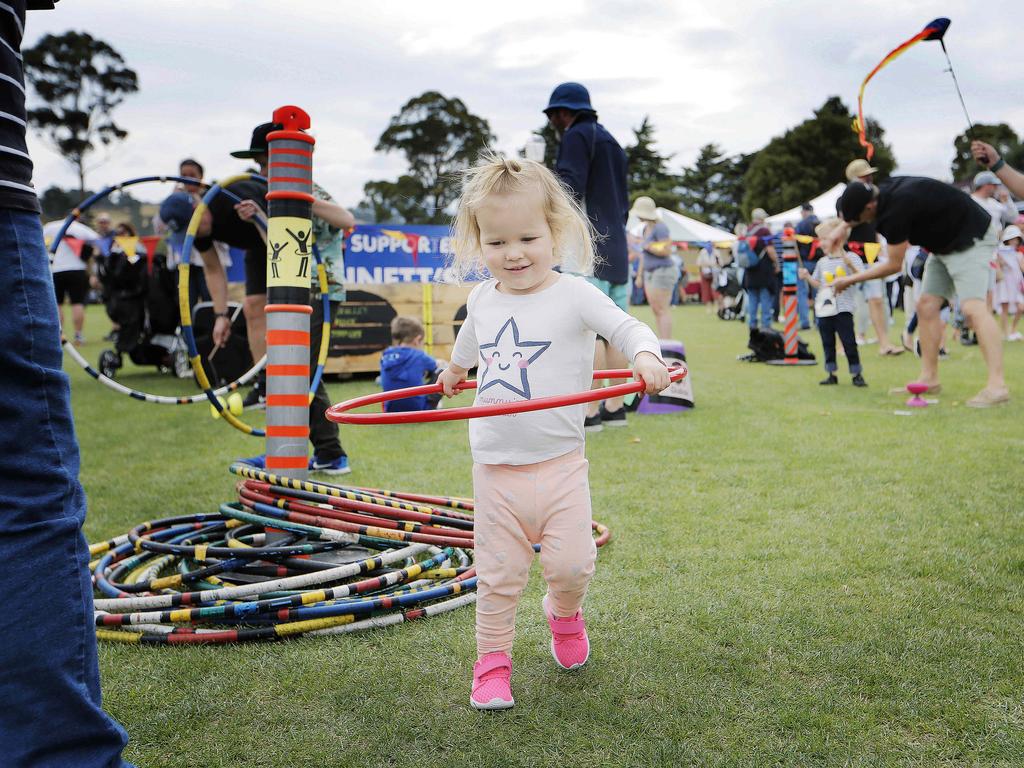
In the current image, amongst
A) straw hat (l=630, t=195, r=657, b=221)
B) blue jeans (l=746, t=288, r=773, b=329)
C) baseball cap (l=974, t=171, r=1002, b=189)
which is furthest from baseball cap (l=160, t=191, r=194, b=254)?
baseball cap (l=974, t=171, r=1002, b=189)

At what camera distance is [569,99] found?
592 centimetres

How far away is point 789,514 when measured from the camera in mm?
3957

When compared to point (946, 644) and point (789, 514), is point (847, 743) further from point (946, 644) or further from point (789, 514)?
point (789, 514)

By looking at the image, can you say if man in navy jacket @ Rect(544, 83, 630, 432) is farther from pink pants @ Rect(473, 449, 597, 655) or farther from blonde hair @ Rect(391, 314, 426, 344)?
pink pants @ Rect(473, 449, 597, 655)

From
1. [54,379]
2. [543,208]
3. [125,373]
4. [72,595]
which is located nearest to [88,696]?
[72,595]

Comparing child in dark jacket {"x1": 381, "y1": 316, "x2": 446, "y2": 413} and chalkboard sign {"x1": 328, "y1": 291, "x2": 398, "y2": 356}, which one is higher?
chalkboard sign {"x1": 328, "y1": 291, "x2": 398, "y2": 356}

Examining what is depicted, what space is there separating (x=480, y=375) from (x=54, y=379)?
118cm

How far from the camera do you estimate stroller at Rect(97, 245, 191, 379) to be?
10445 mm

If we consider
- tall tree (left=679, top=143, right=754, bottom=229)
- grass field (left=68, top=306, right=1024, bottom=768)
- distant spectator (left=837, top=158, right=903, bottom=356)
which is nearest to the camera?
grass field (left=68, top=306, right=1024, bottom=768)

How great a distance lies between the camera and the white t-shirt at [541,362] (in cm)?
234

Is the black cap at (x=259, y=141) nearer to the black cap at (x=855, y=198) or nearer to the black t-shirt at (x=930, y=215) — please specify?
the black cap at (x=855, y=198)

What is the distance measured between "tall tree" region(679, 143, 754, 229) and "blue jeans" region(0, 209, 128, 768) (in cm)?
6085

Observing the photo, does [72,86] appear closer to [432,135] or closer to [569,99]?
[432,135]

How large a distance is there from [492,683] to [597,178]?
14.7ft
